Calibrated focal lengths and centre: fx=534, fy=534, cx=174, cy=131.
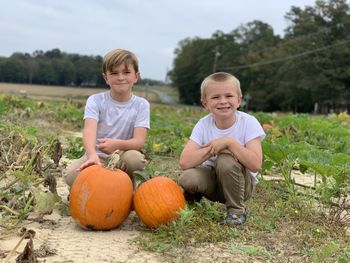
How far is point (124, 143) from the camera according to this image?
3.68 metres

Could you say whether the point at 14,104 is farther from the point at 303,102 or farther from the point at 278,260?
the point at 303,102

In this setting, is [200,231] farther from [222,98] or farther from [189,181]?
[222,98]

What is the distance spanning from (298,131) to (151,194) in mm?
6584

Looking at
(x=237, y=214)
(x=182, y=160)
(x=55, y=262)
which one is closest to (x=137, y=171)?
(x=182, y=160)

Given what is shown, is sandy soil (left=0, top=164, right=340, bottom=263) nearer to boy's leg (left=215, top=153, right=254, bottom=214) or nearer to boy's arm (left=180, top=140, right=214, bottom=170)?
boy's leg (left=215, top=153, right=254, bottom=214)

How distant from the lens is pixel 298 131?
934 cm

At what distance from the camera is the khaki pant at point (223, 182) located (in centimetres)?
333

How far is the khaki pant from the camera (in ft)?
10.9

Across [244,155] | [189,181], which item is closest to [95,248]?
[189,181]

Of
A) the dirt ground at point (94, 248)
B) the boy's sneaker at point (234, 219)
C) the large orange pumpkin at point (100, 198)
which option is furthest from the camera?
the boy's sneaker at point (234, 219)

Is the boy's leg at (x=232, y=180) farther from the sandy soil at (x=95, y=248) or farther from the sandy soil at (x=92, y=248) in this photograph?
the sandy soil at (x=92, y=248)

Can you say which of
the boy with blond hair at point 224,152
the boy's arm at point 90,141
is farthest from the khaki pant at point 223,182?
the boy's arm at point 90,141

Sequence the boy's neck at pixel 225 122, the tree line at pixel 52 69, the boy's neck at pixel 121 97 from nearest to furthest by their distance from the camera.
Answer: the boy's neck at pixel 225 122, the boy's neck at pixel 121 97, the tree line at pixel 52 69

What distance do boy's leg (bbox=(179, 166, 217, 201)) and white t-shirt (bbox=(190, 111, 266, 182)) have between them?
5.0 inches
